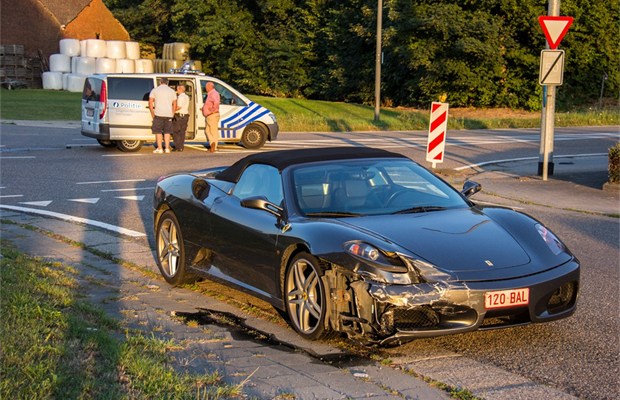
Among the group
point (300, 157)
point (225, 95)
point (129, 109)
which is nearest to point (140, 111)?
point (129, 109)

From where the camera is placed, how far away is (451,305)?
6.10m

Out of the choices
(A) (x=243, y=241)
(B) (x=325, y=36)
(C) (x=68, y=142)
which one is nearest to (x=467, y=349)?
(A) (x=243, y=241)

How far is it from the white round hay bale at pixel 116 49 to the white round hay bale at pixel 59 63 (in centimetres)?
267

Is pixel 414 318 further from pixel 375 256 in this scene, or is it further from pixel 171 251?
pixel 171 251

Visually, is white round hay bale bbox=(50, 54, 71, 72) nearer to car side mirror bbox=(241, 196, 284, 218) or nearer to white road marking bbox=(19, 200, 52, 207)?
white road marking bbox=(19, 200, 52, 207)

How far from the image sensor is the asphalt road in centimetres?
619

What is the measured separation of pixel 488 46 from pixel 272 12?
A: 934 inches

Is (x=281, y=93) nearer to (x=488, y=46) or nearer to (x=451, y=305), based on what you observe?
(x=488, y=46)

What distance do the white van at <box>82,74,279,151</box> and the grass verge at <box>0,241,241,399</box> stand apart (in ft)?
51.3

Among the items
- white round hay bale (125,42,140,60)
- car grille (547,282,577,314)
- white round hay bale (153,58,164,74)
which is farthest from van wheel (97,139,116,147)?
white round hay bale (125,42,140,60)

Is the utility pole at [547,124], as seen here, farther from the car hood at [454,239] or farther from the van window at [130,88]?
the car hood at [454,239]

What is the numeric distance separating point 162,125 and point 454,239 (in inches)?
643

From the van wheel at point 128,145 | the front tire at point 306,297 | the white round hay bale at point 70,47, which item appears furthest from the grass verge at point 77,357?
the white round hay bale at point 70,47

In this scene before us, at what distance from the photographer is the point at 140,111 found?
22828 millimetres
